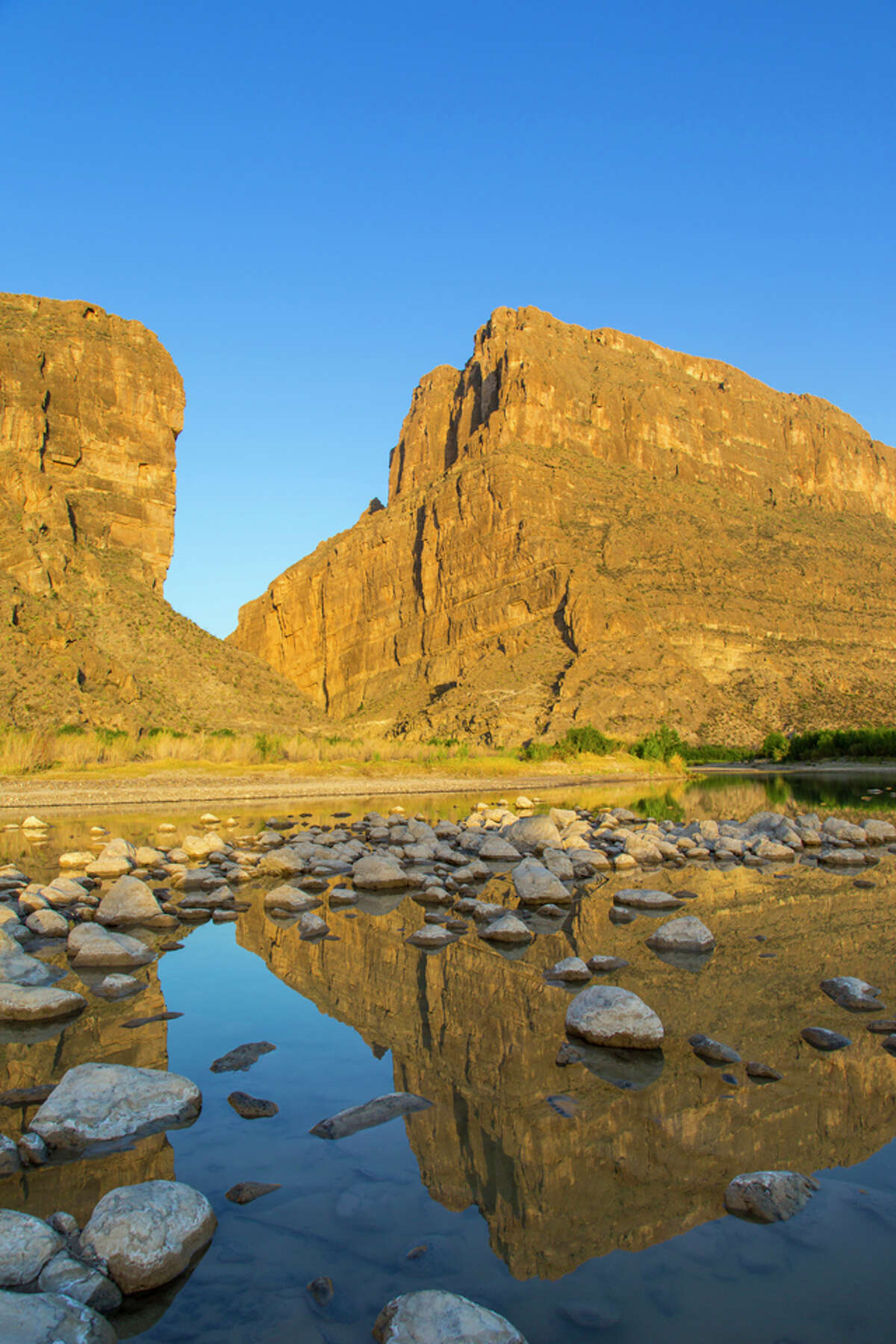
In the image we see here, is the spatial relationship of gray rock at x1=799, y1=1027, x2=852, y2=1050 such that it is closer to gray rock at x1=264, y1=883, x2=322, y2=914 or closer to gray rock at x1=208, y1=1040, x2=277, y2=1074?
gray rock at x1=208, y1=1040, x2=277, y2=1074

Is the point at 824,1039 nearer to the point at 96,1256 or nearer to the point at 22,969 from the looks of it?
the point at 96,1256

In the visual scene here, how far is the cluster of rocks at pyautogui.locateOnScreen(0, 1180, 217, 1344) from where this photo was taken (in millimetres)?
2621

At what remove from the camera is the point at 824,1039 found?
17.8ft

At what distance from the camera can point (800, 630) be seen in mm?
94438

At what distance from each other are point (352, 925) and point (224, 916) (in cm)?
167

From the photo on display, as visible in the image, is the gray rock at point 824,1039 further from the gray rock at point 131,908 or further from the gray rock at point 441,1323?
the gray rock at point 131,908

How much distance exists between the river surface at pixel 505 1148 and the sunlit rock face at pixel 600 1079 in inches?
0.7

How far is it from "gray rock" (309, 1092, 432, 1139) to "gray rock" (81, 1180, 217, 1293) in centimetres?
99

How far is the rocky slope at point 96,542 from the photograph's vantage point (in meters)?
48.1

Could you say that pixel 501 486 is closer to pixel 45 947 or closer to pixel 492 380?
pixel 492 380

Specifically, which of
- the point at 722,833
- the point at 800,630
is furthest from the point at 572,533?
the point at 722,833

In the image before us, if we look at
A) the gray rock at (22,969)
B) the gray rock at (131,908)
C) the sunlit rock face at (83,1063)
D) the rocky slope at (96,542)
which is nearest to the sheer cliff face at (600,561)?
the rocky slope at (96,542)

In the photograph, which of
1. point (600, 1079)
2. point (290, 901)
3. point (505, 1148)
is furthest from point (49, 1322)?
point (290, 901)

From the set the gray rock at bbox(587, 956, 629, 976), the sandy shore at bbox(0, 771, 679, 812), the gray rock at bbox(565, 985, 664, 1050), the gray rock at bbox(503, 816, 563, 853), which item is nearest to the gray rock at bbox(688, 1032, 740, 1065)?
the gray rock at bbox(565, 985, 664, 1050)
